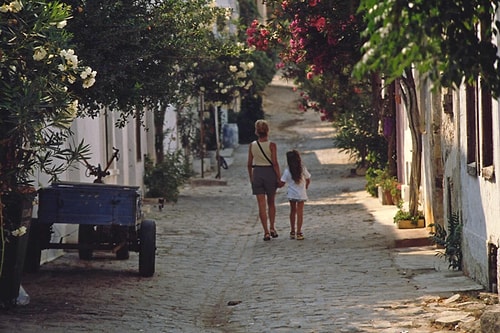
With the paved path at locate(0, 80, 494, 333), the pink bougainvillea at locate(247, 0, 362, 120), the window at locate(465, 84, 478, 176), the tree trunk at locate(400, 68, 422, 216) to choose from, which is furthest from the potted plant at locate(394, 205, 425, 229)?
the window at locate(465, 84, 478, 176)

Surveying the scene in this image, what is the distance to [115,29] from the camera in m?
11.9

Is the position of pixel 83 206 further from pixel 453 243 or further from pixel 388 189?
pixel 388 189

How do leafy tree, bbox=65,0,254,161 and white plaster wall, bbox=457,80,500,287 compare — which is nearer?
white plaster wall, bbox=457,80,500,287

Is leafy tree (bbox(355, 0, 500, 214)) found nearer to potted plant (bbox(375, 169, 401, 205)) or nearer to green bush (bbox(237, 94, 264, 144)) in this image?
potted plant (bbox(375, 169, 401, 205))

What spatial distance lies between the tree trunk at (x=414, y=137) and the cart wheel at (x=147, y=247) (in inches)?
213

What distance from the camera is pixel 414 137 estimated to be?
17438 millimetres

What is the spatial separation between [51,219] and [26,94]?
3610 millimetres

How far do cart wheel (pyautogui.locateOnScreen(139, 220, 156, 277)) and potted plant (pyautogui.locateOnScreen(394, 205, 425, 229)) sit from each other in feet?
17.4

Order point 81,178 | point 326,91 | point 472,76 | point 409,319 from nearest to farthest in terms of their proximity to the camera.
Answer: point 472,76 → point 409,319 → point 81,178 → point 326,91

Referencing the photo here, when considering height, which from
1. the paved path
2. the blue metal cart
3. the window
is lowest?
the paved path

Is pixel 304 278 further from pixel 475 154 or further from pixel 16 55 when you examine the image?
pixel 16 55

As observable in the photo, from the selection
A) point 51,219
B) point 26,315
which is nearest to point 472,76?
point 26,315

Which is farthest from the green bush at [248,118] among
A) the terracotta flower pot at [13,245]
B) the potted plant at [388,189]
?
the terracotta flower pot at [13,245]

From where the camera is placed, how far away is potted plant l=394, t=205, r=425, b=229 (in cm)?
1725
